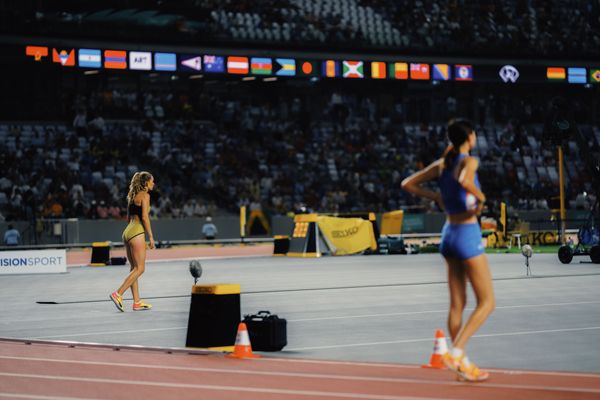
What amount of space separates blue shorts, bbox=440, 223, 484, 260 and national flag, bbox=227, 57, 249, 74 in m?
44.3

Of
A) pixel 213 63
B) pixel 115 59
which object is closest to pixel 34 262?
pixel 115 59

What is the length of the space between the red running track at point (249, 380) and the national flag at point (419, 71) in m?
47.3

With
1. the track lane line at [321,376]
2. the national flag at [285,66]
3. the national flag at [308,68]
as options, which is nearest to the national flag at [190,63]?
the national flag at [285,66]

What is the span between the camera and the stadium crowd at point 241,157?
44.0m

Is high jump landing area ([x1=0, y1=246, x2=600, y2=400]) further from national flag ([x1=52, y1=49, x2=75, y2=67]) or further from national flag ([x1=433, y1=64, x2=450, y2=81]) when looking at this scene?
national flag ([x1=433, y1=64, x2=450, y2=81])

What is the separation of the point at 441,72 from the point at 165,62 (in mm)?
15423

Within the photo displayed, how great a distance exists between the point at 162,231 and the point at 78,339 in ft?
105

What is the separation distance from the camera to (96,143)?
4691cm

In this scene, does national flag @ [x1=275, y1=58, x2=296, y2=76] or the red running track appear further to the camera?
national flag @ [x1=275, y1=58, x2=296, y2=76]

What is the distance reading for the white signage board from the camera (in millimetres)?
28297

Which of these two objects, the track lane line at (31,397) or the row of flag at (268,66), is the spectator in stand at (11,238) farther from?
the track lane line at (31,397)

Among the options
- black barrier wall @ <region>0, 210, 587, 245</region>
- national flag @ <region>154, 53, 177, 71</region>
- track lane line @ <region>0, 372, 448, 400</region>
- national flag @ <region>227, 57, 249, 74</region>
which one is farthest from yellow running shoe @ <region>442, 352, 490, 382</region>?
national flag @ <region>227, 57, 249, 74</region>

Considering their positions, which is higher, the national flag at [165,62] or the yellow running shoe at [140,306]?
the national flag at [165,62]

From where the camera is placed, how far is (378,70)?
185 feet
